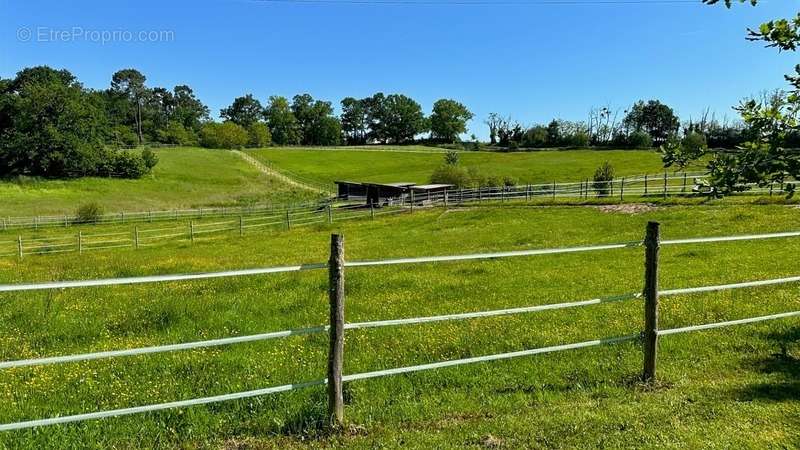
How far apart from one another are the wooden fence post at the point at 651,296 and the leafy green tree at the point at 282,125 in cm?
15542

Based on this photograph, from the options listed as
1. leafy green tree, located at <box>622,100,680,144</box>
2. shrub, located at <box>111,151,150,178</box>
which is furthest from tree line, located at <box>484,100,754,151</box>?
shrub, located at <box>111,151,150,178</box>

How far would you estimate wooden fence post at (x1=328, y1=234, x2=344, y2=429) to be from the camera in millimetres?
4172

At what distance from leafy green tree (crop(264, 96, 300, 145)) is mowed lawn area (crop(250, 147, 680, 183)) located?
3265 centimetres

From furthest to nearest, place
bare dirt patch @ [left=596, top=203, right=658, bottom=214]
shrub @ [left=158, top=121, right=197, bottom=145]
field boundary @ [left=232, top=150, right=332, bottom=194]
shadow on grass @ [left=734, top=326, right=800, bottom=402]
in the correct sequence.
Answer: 1. shrub @ [left=158, top=121, right=197, bottom=145]
2. field boundary @ [left=232, top=150, right=332, bottom=194]
3. bare dirt patch @ [left=596, top=203, right=658, bottom=214]
4. shadow on grass @ [left=734, top=326, right=800, bottom=402]

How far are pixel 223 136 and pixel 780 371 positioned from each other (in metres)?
138

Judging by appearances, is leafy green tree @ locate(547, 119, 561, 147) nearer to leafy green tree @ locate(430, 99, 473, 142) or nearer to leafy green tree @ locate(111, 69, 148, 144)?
leafy green tree @ locate(430, 99, 473, 142)

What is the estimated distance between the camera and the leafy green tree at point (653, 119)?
130 metres

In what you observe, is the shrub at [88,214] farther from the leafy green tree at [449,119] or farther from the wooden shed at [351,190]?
the leafy green tree at [449,119]

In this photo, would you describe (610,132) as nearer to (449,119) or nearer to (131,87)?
(449,119)

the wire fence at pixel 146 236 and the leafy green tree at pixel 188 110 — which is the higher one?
the leafy green tree at pixel 188 110

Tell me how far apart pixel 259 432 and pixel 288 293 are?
5.74 metres

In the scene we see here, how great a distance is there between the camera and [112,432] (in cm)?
425

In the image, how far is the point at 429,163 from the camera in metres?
101

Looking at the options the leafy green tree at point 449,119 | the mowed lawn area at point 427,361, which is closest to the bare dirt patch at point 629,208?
the mowed lawn area at point 427,361
